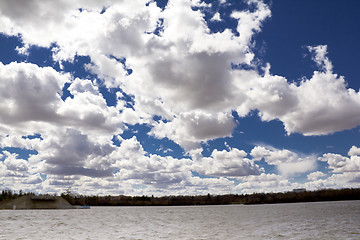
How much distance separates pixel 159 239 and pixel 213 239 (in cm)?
643

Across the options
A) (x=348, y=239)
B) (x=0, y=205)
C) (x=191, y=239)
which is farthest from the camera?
(x=0, y=205)

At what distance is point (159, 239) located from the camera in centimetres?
3881

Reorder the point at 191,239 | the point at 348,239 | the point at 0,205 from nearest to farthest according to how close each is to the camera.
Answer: the point at 348,239 → the point at 191,239 → the point at 0,205

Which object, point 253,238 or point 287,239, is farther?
point 253,238

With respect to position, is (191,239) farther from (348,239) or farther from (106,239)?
(348,239)

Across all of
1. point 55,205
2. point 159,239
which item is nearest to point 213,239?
point 159,239

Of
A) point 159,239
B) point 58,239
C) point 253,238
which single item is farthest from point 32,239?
point 253,238

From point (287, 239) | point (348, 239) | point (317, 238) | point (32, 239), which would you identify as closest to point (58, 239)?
point (32, 239)

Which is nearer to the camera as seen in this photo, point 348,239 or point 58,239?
point 348,239

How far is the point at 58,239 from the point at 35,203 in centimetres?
17411

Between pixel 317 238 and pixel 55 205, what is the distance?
190103 mm

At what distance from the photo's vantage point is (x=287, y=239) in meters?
35.5

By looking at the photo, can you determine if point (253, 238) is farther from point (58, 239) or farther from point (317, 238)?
point (58, 239)

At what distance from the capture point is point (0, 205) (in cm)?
19362
